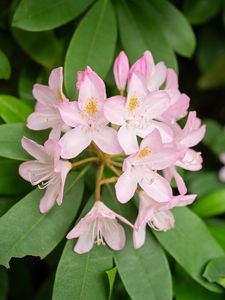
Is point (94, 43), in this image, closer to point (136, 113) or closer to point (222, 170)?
point (136, 113)

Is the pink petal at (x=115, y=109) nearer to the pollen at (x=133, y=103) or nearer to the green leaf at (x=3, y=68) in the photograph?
the pollen at (x=133, y=103)

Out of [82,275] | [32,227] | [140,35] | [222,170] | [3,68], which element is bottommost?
[222,170]

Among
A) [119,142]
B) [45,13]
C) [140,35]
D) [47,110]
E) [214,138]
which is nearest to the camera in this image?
[119,142]

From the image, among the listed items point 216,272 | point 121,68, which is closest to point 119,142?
point 121,68

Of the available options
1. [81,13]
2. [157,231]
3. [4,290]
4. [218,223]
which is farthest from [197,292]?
[81,13]

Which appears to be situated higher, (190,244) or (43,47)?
(43,47)

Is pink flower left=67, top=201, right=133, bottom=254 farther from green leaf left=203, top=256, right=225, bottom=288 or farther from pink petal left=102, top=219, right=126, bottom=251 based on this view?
green leaf left=203, top=256, right=225, bottom=288

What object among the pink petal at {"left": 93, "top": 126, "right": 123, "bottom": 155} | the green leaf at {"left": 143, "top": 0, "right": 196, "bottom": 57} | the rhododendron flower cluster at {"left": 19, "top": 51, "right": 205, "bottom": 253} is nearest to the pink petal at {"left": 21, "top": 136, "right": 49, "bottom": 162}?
the rhododendron flower cluster at {"left": 19, "top": 51, "right": 205, "bottom": 253}
